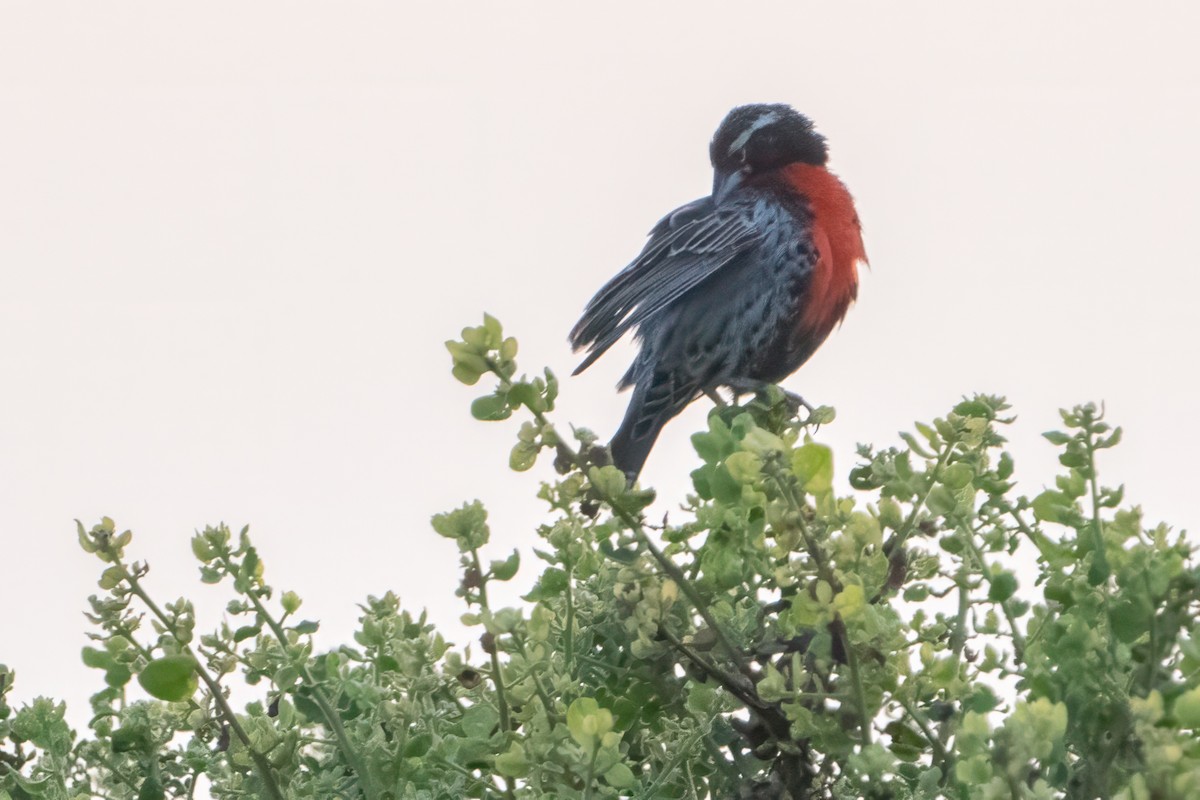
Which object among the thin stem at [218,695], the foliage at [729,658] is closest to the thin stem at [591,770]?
the foliage at [729,658]

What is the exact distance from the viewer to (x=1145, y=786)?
1012 mm

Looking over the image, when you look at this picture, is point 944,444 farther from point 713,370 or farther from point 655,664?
point 713,370

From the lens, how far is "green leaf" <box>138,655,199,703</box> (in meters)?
1.43

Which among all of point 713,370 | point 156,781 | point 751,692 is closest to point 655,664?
point 751,692

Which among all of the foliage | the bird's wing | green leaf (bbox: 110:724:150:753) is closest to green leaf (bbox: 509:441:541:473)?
the foliage

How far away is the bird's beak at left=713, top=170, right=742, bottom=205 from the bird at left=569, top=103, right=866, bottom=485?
15cm

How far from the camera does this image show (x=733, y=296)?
15.5ft

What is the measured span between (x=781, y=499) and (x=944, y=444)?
36 centimetres

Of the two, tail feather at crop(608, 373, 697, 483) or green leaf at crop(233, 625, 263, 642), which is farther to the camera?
tail feather at crop(608, 373, 697, 483)

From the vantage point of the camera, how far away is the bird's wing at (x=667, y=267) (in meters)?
4.34

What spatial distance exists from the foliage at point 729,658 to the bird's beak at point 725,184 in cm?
346

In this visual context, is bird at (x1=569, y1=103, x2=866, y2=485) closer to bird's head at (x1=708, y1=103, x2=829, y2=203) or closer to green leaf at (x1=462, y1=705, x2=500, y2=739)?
bird's head at (x1=708, y1=103, x2=829, y2=203)

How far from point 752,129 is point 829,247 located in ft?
2.09

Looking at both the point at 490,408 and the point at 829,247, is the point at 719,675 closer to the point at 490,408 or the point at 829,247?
the point at 490,408
